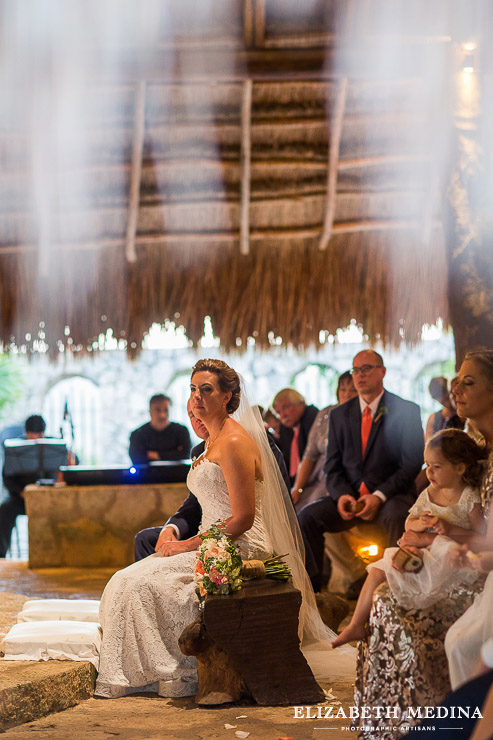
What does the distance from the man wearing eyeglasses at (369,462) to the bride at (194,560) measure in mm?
1016

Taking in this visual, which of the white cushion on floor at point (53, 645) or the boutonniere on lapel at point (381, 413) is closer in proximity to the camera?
the white cushion on floor at point (53, 645)

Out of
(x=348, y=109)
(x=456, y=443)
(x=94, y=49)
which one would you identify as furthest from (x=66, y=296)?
(x=456, y=443)

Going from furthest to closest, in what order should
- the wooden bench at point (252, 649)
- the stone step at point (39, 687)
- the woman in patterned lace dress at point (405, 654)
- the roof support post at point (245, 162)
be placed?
the roof support post at point (245, 162) < the wooden bench at point (252, 649) < the stone step at point (39, 687) < the woman in patterned lace dress at point (405, 654)

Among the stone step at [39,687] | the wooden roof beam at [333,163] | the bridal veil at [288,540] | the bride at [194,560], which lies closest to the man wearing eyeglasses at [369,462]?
the bridal veil at [288,540]

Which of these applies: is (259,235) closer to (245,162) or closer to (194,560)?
(245,162)

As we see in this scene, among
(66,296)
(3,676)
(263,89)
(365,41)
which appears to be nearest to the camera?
(3,676)

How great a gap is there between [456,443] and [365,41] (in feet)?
11.9

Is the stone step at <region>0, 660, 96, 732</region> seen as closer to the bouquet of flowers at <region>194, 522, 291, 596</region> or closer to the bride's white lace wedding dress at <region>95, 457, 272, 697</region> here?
the bride's white lace wedding dress at <region>95, 457, 272, 697</region>

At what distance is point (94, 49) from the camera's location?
5.76 m

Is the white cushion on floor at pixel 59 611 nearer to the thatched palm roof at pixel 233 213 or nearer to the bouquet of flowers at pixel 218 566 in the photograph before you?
the bouquet of flowers at pixel 218 566

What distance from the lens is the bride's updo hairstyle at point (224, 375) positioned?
3951 millimetres

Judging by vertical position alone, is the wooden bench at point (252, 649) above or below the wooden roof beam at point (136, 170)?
below

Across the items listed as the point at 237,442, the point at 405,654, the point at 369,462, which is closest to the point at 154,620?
the point at 237,442

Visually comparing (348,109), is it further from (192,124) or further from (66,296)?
(66,296)
